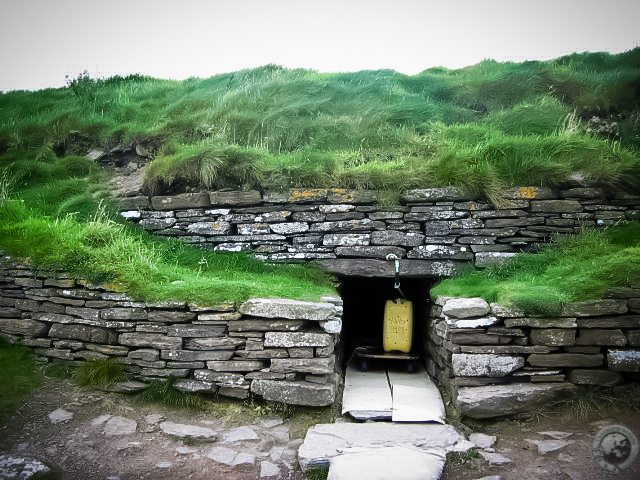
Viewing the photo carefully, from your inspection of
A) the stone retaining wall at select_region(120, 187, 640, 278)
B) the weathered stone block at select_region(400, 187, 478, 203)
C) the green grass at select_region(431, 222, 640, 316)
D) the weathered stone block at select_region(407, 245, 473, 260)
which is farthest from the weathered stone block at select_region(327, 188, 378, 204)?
the green grass at select_region(431, 222, 640, 316)

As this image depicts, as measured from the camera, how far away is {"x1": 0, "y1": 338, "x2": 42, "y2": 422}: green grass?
15.8 ft

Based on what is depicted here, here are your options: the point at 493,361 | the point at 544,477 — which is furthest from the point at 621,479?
the point at 493,361

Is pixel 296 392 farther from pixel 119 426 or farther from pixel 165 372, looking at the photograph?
pixel 119 426

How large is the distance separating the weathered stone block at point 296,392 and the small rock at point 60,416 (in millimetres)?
1802

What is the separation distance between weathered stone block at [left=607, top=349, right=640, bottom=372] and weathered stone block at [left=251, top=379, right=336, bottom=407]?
279cm

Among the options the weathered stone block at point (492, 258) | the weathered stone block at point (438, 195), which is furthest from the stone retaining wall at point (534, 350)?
the weathered stone block at point (438, 195)

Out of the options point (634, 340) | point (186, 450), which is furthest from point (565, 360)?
point (186, 450)

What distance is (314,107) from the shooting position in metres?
8.99

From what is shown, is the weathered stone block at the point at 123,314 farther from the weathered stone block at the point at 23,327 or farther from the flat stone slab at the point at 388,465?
the flat stone slab at the point at 388,465

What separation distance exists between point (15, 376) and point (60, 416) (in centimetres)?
99

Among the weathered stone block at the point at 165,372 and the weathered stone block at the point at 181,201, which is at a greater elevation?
the weathered stone block at the point at 181,201

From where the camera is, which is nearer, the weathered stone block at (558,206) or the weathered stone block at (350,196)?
the weathered stone block at (558,206)

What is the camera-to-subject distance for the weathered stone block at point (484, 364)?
4859 mm

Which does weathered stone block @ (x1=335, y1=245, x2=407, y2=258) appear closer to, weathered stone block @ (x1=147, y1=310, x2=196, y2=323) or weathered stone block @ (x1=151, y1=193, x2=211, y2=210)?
weathered stone block @ (x1=151, y1=193, x2=211, y2=210)
